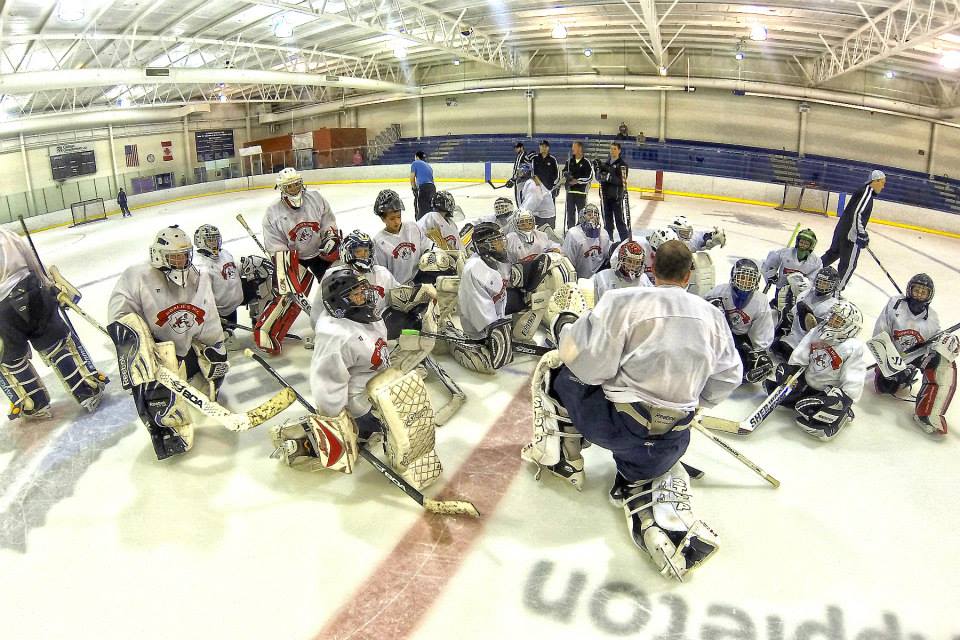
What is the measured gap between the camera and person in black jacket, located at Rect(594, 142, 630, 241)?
26.5 feet

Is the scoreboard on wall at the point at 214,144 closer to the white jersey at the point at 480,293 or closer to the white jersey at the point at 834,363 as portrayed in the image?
the white jersey at the point at 480,293

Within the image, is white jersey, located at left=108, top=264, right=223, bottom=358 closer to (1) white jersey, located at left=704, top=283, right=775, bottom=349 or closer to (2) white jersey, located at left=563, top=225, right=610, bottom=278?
(2) white jersey, located at left=563, top=225, right=610, bottom=278

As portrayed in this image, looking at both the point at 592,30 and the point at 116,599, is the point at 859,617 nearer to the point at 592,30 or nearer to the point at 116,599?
the point at 116,599

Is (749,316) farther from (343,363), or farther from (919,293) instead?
(343,363)

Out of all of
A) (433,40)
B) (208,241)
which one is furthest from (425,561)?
(433,40)

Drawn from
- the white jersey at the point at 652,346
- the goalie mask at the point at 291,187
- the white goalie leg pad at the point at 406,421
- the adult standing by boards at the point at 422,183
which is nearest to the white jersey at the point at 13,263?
the goalie mask at the point at 291,187

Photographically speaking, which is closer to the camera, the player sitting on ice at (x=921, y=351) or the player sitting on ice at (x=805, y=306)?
the player sitting on ice at (x=921, y=351)

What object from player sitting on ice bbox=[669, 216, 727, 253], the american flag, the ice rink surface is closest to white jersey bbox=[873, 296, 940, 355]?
the ice rink surface

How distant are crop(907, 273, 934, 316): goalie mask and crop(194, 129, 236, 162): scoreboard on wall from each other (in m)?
25.3

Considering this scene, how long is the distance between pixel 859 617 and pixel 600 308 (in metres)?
1.69

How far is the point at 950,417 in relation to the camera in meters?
4.30

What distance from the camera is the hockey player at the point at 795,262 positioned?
527 centimetres

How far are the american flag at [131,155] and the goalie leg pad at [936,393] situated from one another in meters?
24.1

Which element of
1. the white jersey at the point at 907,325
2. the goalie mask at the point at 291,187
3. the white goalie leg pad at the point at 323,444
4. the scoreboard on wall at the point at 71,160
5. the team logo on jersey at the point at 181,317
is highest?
the scoreboard on wall at the point at 71,160
